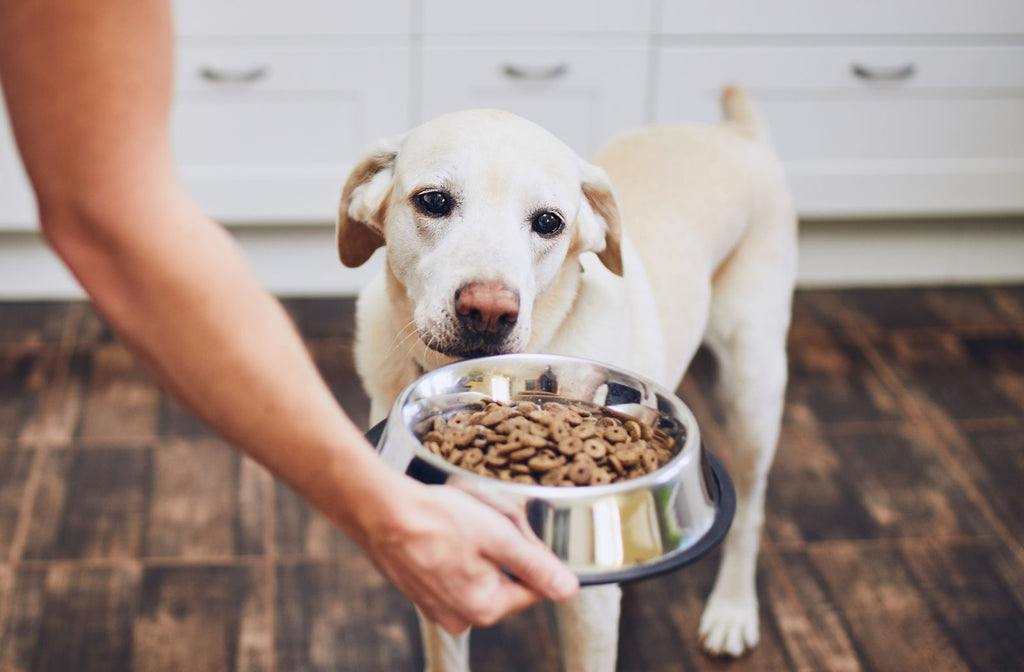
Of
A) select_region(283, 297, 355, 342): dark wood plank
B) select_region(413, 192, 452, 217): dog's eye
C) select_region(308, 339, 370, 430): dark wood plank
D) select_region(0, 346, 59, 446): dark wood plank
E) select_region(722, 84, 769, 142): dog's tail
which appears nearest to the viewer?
select_region(413, 192, 452, 217): dog's eye

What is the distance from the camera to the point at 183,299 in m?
0.70

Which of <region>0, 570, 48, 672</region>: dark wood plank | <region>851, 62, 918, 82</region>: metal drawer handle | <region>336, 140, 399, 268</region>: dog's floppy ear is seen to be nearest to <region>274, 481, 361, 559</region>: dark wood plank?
<region>0, 570, 48, 672</region>: dark wood plank

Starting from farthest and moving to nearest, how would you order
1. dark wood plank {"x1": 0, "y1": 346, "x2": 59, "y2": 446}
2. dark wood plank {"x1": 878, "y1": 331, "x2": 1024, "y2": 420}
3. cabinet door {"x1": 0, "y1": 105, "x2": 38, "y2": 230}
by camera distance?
cabinet door {"x1": 0, "y1": 105, "x2": 38, "y2": 230} < dark wood plank {"x1": 878, "y1": 331, "x2": 1024, "y2": 420} < dark wood plank {"x1": 0, "y1": 346, "x2": 59, "y2": 446}

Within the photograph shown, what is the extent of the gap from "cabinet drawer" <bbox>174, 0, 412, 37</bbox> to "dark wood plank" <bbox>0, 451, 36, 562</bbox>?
43.2 inches

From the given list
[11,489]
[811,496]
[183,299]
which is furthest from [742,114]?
[11,489]

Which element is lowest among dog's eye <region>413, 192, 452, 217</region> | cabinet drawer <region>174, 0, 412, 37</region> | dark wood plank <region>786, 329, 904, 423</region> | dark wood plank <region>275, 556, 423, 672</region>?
dark wood plank <region>786, 329, 904, 423</region>

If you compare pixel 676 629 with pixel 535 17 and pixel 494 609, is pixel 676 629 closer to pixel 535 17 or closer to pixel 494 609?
pixel 494 609

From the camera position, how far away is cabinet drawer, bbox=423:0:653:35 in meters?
2.66

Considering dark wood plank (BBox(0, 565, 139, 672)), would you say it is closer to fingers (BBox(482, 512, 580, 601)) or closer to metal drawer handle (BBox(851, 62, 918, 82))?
fingers (BBox(482, 512, 580, 601))

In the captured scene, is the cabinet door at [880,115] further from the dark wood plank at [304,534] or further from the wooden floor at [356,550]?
the dark wood plank at [304,534]

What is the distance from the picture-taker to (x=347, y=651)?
1.81m

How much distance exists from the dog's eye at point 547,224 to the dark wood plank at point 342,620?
0.85m

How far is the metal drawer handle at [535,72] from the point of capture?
8.98ft

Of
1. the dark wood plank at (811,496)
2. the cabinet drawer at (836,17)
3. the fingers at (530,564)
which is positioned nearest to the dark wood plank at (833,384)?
the dark wood plank at (811,496)
